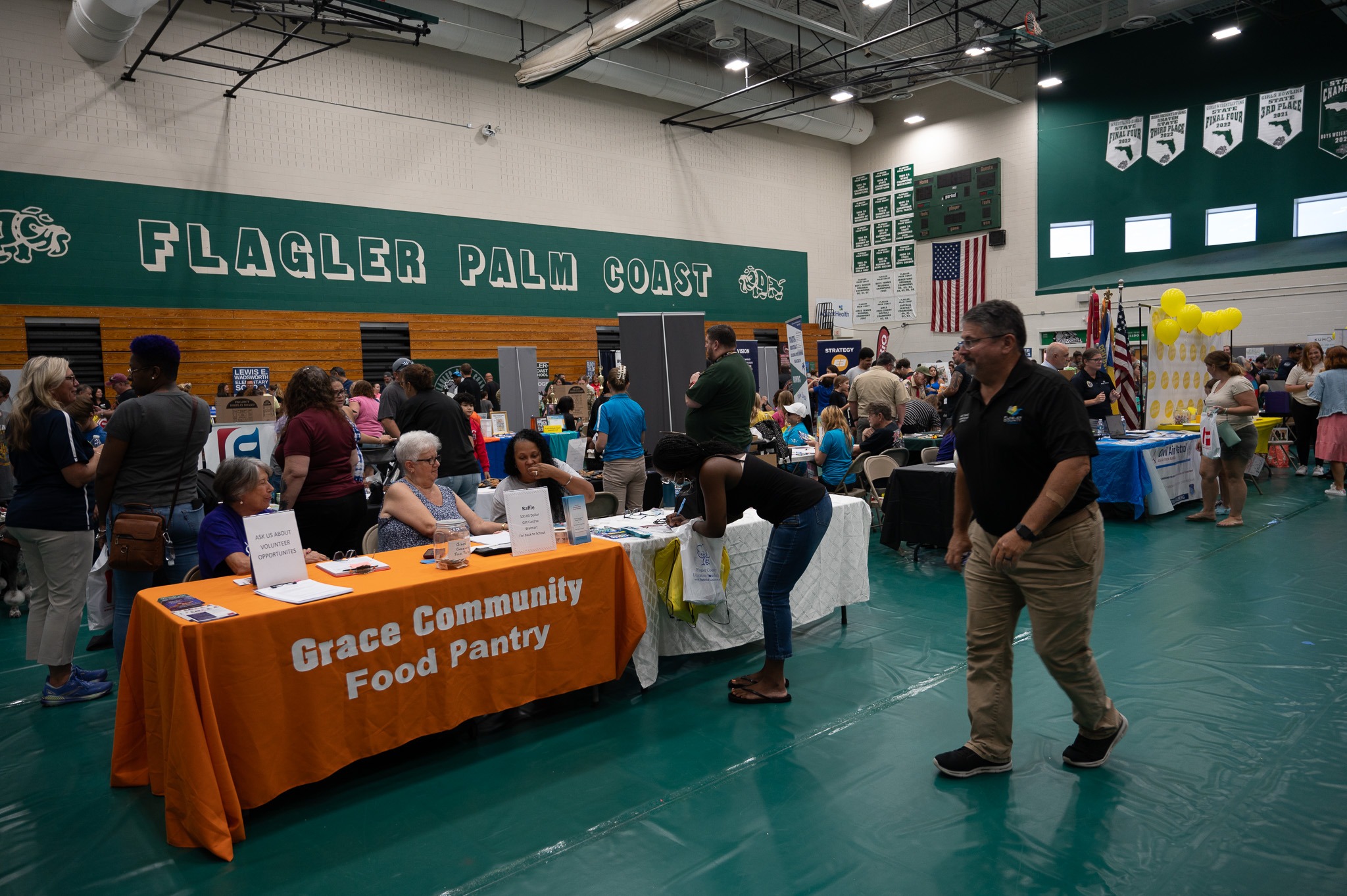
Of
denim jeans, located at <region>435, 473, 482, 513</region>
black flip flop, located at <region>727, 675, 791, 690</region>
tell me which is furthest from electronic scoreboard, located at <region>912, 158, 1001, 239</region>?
black flip flop, located at <region>727, 675, 791, 690</region>

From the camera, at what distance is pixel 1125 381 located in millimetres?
9242

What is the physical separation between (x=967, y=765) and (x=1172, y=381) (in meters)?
8.38

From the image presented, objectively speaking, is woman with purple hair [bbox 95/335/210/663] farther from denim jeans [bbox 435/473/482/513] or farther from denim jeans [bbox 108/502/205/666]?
denim jeans [bbox 435/473/482/513]

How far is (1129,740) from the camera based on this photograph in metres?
2.90

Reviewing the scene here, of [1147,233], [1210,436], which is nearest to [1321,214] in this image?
[1147,233]

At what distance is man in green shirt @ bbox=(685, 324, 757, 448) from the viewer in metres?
4.54

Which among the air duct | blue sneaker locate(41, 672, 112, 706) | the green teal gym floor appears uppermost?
the air duct

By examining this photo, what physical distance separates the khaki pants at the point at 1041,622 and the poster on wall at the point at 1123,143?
49.0 ft

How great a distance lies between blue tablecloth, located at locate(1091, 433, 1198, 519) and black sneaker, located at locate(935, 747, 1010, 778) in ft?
15.9

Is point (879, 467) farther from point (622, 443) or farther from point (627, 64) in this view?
point (627, 64)

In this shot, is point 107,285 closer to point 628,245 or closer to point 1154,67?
point 628,245

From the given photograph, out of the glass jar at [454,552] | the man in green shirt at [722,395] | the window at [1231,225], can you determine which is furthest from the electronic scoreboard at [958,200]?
the glass jar at [454,552]

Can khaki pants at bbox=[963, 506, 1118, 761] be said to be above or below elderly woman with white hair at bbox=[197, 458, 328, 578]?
below

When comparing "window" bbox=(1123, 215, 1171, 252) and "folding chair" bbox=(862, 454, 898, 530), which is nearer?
"folding chair" bbox=(862, 454, 898, 530)
